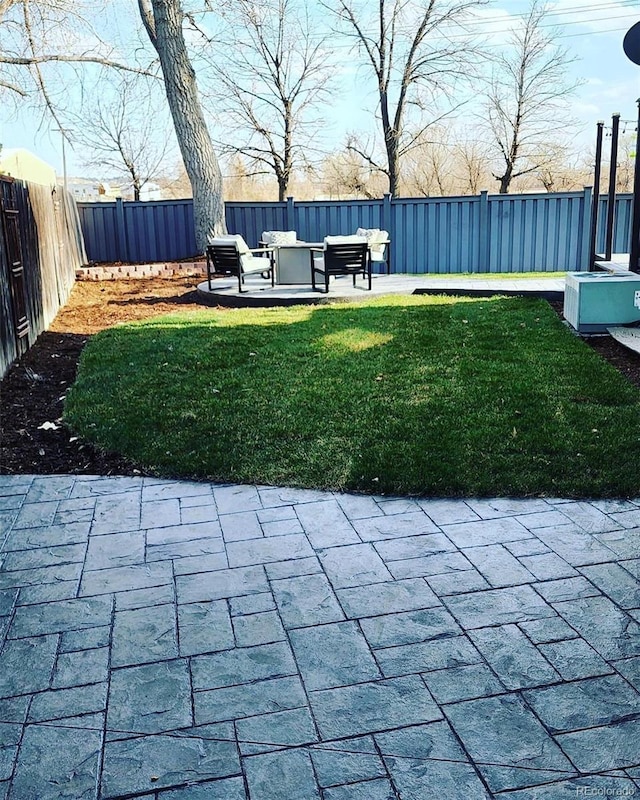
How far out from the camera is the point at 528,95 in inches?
880

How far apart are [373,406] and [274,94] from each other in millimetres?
20164

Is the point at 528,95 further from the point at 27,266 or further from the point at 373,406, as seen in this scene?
the point at 373,406

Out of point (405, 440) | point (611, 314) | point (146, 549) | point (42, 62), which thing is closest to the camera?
point (146, 549)

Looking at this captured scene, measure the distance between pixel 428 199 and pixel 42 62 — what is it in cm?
799

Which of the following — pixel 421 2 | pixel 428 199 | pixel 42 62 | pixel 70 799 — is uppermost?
pixel 421 2

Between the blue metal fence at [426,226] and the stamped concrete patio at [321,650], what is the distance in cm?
1182

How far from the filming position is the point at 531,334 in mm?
7234

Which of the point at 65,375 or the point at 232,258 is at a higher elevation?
the point at 232,258

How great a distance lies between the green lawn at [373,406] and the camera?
3.96 metres

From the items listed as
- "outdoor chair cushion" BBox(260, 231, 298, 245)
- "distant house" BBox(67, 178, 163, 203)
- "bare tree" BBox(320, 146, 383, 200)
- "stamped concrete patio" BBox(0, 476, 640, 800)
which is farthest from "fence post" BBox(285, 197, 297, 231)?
"distant house" BBox(67, 178, 163, 203)

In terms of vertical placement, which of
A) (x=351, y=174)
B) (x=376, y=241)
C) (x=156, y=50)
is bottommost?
(x=376, y=241)

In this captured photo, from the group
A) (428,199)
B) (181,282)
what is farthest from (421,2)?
(181,282)

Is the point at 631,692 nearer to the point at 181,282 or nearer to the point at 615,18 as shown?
the point at 181,282

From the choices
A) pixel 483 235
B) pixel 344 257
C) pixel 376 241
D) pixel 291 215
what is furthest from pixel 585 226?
pixel 344 257
